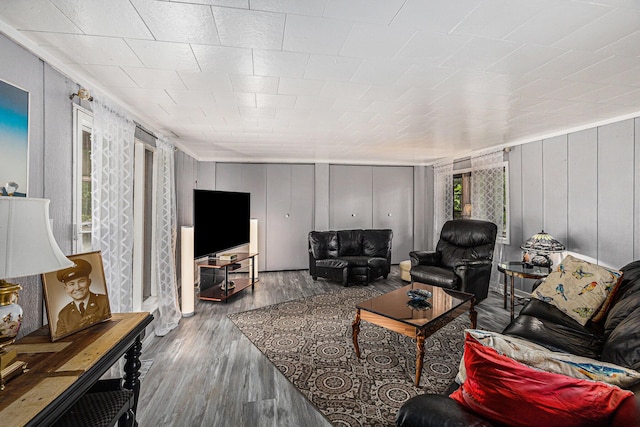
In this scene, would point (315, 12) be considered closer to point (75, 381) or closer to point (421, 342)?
point (75, 381)

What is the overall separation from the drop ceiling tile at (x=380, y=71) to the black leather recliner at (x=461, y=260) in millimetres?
2744

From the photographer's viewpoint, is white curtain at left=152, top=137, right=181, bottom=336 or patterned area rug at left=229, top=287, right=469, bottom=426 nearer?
patterned area rug at left=229, top=287, right=469, bottom=426

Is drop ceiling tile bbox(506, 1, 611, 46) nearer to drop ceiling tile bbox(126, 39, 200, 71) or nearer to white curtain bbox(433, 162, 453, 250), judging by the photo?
drop ceiling tile bbox(126, 39, 200, 71)

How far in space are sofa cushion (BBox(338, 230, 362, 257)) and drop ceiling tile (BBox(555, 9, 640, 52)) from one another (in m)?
4.36

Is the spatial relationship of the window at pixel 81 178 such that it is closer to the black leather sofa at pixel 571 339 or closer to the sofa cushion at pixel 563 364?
the black leather sofa at pixel 571 339

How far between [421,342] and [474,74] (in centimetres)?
197

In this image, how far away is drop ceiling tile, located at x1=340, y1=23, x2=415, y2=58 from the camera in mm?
1519

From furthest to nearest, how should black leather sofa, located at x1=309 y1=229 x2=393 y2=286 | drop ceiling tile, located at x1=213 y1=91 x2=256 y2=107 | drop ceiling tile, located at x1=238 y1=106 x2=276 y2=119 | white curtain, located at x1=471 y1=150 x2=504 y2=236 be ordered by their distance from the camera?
black leather sofa, located at x1=309 y1=229 x2=393 y2=286 → white curtain, located at x1=471 y1=150 x2=504 y2=236 → drop ceiling tile, located at x1=238 y1=106 x2=276 y2=119 → drop ceiling tile, located at x1=213 y1=91 x2=256 y2=107

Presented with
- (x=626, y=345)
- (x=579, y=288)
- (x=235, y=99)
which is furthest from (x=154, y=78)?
(x=579, y=288)

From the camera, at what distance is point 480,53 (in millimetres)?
1767

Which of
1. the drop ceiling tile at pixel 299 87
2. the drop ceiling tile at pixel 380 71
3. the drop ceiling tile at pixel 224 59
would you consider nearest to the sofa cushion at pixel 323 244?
the drop ceiling tile at pixel 299 87

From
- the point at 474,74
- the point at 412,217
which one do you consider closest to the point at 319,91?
the point at 474,74

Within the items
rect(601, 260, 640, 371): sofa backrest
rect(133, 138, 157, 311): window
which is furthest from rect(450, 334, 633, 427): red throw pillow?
rect(133, 138, 157, 311): window

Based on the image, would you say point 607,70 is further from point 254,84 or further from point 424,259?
point 424,259
